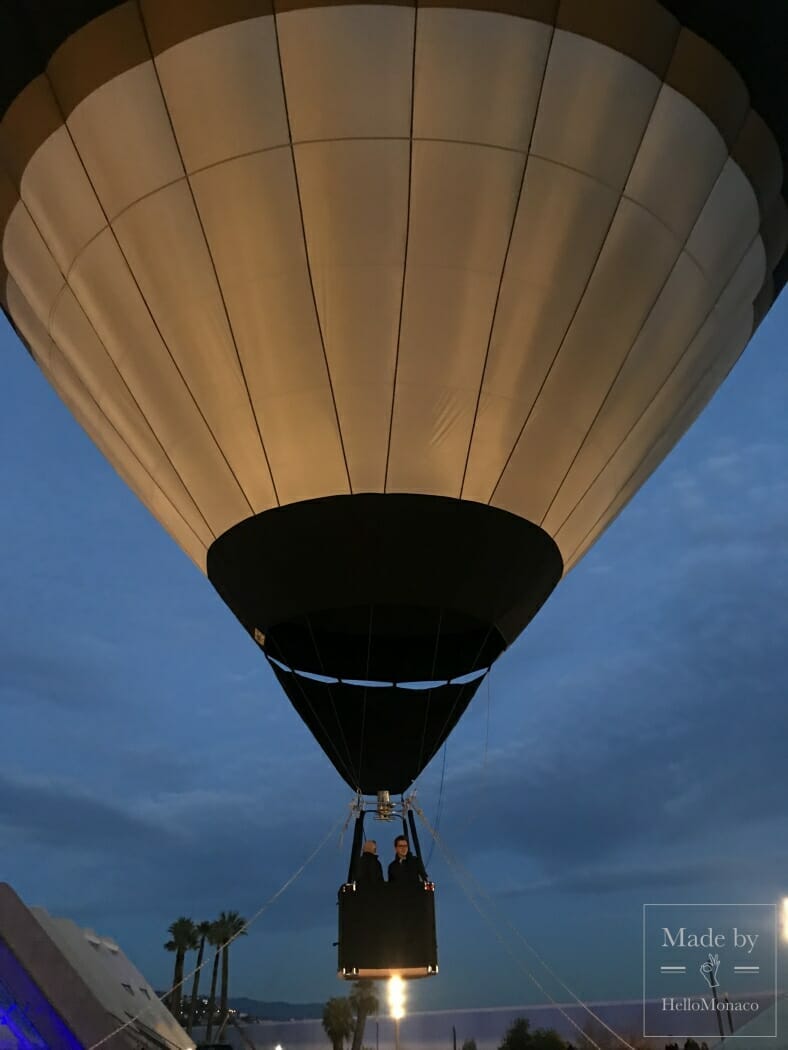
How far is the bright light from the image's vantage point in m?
5.17

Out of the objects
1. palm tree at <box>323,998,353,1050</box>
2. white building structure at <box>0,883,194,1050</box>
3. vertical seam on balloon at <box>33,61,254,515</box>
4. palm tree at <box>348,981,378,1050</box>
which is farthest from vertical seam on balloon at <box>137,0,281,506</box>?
palm tree at <box>323,998,353,1050</box>

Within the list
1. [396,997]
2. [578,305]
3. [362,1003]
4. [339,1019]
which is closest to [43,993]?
[396,997]

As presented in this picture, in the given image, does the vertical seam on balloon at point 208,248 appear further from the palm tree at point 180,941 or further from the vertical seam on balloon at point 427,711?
the palm tree at point 180,941

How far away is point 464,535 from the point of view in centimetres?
634

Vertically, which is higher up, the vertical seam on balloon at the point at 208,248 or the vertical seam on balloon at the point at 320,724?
the vertical seam on balloon at the point at 208,248

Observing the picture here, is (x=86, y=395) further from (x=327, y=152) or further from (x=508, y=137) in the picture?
(x=508, y=137)

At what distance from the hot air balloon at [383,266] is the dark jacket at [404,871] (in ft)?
2.08

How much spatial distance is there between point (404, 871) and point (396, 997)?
2.55 feet

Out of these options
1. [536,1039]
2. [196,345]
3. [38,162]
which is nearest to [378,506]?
[196,345]

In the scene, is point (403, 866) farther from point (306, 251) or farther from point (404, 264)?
point (306, 251)

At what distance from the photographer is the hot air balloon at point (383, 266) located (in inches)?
219

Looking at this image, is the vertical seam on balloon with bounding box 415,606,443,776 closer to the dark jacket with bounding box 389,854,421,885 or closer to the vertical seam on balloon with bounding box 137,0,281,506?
the dark jacket with bounding box 389,854,421,885

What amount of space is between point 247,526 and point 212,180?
216cm

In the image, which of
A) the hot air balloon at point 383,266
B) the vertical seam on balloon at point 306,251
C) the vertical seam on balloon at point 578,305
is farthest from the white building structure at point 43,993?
the vertical seam on balloon at point 578,305
